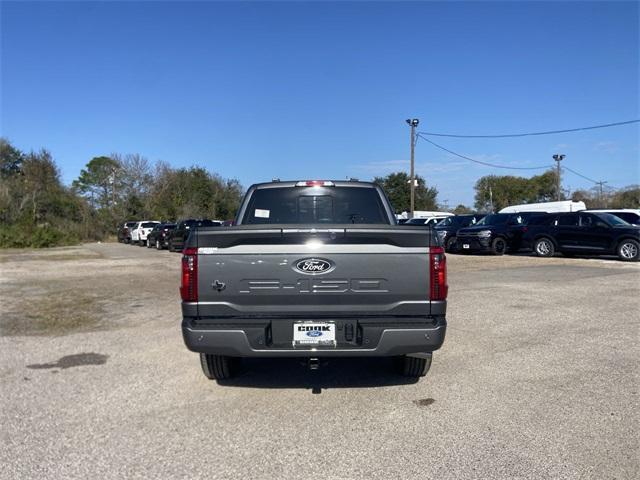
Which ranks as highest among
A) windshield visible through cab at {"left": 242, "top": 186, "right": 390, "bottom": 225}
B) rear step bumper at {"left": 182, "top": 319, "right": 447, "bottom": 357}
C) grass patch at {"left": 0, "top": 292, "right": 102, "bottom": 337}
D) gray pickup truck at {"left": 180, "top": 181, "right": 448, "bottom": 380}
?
windshield visible through cab at {"left": 242, "top": 186, "right": 390, "bottom": 225}

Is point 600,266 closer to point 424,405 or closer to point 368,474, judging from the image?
point 424,405

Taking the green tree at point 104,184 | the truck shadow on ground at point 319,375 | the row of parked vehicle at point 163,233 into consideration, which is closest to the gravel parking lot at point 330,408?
the truck shadow on ground at point 319,375

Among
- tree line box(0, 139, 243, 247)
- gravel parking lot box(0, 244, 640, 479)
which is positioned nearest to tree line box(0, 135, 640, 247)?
tree line box(0, 139, 243, 247)

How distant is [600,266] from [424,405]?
13.3m

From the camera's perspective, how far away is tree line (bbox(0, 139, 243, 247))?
36.9 meters

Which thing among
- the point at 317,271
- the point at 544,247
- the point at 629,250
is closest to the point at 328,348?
the point at 317,271

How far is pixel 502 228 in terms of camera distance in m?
21.0

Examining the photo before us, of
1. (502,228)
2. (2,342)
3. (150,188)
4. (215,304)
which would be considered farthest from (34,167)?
(215,304)

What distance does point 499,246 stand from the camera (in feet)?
69.1

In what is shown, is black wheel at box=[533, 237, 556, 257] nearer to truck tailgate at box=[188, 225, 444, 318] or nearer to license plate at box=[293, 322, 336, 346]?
truck tailgate at box=[188, 225, 444, 318]

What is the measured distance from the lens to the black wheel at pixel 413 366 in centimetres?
500

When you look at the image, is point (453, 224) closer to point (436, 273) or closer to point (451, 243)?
point (451, 243)

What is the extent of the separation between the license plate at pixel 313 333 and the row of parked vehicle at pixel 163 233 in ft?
42.6

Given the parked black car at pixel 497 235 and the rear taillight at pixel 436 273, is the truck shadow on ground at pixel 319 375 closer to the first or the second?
the rear taillight at pixel 436 273
